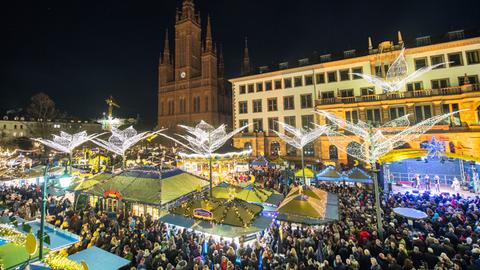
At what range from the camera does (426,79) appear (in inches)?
1075

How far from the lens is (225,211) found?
9742 millimetres

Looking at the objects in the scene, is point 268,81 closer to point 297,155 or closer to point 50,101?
point 297,155

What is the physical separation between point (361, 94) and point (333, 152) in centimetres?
887

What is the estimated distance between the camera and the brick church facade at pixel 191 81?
53531mm

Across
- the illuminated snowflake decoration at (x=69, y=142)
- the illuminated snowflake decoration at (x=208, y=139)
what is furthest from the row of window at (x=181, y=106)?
the illuminated snowflake decoration at (x=208, y=139)

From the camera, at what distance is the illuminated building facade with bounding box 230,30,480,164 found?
80.3 ft

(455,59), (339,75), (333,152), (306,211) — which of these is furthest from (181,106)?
(306,211)

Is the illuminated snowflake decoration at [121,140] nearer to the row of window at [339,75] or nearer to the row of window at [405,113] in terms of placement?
the row of window at [339,75]

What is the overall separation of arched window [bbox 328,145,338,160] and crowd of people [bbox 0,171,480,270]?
16.6 m

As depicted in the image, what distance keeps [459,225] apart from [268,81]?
3102 centimetres

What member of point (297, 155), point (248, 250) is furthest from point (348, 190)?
point (297, 155)

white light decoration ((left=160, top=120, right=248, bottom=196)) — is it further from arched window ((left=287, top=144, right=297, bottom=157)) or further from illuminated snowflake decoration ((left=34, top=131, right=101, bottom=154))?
arched window ((left=287, top=144, right=297, bottom=157))

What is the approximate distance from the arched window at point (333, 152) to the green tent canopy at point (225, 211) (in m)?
23.4

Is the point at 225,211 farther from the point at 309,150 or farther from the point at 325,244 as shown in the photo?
the point at 309,150
